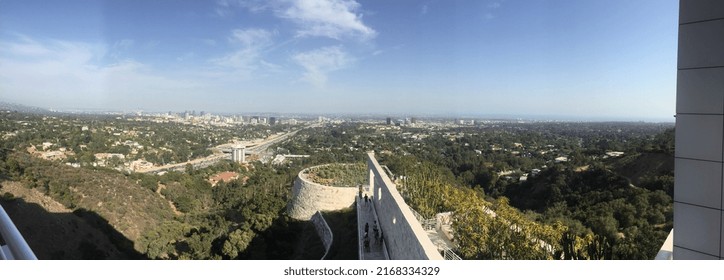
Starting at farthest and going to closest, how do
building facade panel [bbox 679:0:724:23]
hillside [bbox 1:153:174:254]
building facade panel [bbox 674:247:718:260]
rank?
1. hillside [bbox 1:153:174:254]
2. building facade panel [bbox 674:247:718:260]
3. building facade panel [bbox 679:0:724:23]

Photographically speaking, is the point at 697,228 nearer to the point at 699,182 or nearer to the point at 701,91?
the point at 699,182

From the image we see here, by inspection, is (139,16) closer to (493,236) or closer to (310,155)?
(493,236)

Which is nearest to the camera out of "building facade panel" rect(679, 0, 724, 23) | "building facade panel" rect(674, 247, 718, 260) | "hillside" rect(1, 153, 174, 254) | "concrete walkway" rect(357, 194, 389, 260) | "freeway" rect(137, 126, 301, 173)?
"building facade panel" rect(679, 0, 724, 23)

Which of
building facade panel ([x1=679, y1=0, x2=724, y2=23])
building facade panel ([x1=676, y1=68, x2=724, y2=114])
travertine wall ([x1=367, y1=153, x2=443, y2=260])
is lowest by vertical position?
travertine wall ([x1=367, y1=153, x2=443, y2=260])

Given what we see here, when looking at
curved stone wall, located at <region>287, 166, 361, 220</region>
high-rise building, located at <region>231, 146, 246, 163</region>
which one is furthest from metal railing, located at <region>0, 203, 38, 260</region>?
high-rise building, located at <region>231, 146, 246, 163</region>

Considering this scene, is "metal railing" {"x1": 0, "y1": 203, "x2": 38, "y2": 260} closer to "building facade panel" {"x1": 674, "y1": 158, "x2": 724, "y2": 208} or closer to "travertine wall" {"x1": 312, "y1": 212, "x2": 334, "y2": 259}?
"building facade panel" {"x1": 674, "y1": 158, "x2": 724, "y2": 208}

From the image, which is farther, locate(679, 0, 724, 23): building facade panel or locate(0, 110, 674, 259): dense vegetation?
locate(0, 110, 674, 259): dense vegetation

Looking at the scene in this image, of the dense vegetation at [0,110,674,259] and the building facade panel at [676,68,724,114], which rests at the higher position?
the building facade panel at [676,68,724,114]

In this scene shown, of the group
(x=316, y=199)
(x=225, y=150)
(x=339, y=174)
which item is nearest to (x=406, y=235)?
(x=316, y=199)
